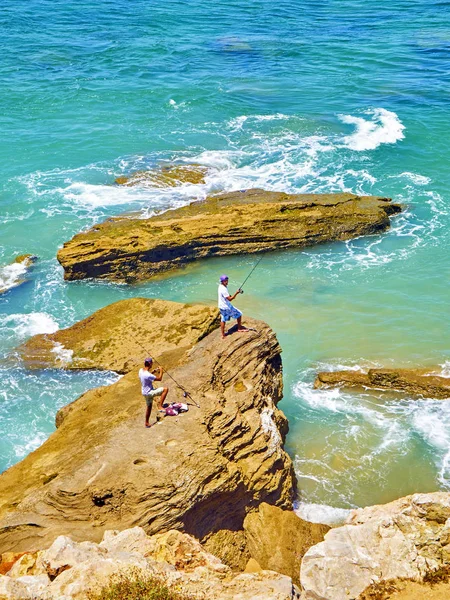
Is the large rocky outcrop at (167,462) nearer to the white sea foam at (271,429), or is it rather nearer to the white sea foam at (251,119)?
the white sea foam at (271,429)

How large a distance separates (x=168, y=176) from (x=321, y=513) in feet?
60.6

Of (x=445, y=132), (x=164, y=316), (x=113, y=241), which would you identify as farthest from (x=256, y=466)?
(x=445, y=132)

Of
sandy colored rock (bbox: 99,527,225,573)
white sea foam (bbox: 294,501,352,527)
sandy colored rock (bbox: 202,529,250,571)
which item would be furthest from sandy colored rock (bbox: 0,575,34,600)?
white sea foam (bbox: 294,501,352,527)

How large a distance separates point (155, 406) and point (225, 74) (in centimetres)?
3204

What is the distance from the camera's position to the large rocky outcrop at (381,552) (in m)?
9.56

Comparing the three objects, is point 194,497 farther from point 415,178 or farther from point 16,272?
point 415,178

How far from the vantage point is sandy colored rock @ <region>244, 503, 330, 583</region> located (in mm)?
11469

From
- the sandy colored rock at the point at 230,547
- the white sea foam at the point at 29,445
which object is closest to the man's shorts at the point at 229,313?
the sandy colored rock at the point at 230,547

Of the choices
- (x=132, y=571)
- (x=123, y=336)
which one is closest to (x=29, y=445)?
(x=123, y=336)

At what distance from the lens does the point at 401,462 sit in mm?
15094

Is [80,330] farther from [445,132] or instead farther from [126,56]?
[126,56]

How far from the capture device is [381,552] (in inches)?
392

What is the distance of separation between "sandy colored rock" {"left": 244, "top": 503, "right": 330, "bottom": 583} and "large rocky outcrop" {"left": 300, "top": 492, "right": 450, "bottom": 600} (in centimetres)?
152

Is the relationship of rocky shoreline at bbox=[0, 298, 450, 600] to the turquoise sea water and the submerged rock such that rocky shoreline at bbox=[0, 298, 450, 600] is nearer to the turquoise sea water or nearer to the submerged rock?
the turquoise sea water
